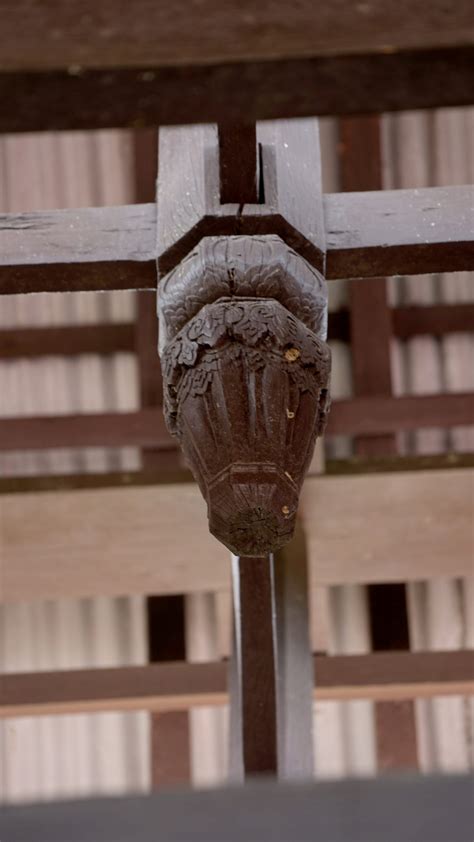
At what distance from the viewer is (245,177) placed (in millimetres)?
3225

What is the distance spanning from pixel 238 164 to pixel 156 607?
129 inches

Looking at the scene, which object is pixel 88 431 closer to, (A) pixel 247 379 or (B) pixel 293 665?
(B) pixel 293 665

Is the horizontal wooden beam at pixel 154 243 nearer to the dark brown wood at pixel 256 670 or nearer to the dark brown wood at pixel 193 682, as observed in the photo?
the dark brown wood at pixel 256 670

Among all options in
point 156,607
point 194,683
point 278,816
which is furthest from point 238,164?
point 156,607

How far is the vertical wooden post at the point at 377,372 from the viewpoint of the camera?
5973mm

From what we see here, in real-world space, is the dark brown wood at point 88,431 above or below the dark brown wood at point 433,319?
below

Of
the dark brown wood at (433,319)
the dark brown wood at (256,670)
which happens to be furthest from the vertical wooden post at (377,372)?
the dark brown wood at (256,670)

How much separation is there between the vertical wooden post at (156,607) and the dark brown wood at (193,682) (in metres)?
0.80

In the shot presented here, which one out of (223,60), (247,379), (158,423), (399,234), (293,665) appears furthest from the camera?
(158,423)

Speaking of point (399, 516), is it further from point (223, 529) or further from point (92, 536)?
point (223, 529)

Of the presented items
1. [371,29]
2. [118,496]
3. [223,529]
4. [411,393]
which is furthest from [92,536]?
[371,29]

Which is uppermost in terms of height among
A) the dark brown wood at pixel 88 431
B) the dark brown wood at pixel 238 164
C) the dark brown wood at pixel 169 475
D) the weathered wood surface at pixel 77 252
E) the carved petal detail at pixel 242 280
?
the dark brown wood at pixel 238 164

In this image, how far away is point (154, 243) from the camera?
3.33m

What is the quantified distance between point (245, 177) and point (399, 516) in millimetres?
1552
